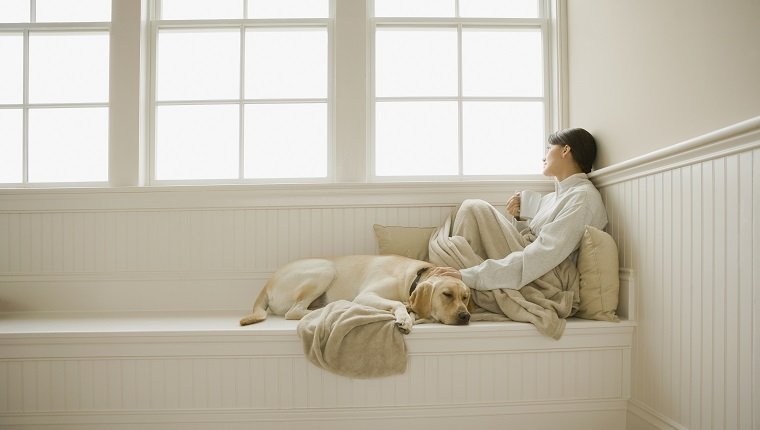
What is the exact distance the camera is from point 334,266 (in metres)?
2.56

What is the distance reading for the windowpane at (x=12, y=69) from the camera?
118 inches

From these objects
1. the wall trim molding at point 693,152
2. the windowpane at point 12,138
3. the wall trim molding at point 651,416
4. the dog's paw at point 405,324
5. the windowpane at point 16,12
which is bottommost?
the wall trim molding at point 651,416

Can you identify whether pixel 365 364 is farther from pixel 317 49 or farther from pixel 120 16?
pixel 120 16

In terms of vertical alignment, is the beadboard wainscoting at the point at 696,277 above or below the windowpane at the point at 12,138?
below

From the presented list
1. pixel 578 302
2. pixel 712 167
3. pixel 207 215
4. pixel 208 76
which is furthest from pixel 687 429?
pixel 208 76

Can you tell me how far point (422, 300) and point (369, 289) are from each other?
1.00ft

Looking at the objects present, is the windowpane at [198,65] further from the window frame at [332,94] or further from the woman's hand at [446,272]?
the woman's hand at [446,272]

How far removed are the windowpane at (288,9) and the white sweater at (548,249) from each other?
1913mm

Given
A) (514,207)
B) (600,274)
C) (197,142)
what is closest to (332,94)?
(197,142)

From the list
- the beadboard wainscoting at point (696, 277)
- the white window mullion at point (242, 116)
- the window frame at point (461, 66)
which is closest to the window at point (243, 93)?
the white window mullion at point (242, 116)

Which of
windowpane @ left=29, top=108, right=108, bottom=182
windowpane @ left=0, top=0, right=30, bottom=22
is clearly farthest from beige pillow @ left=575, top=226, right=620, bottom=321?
windowpane @ left=0, top=0, right=30, bottom=22

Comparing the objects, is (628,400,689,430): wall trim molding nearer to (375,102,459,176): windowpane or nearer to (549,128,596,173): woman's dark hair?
(549,128,596,173): woman's dark hair

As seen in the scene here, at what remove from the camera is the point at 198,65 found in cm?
303

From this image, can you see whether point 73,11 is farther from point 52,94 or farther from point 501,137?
point 501,137
